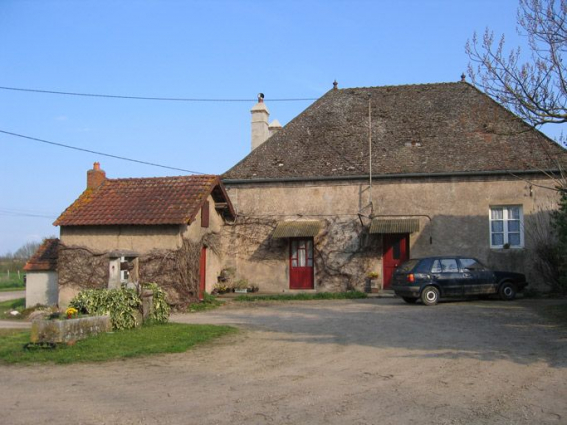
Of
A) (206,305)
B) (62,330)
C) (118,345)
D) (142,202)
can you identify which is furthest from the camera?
(142,202)

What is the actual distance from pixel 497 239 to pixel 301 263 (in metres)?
Answer: 7.48

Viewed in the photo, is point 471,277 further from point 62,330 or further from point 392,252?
point 62,330

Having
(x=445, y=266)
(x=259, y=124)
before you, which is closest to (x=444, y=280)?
(x=445, y=266)

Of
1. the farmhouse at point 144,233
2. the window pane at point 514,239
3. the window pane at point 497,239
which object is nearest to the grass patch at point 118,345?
the farmhouse at point 144,233

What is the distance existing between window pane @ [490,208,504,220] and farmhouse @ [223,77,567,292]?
0.12 ft

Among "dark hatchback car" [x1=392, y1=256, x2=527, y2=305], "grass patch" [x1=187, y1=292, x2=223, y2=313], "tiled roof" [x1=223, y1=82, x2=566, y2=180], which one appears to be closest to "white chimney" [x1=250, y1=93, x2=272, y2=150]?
"tiled roof" [x1=223, y1=82, x2=566, y2=180]

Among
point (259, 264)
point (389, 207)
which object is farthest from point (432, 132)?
point (259, 264)

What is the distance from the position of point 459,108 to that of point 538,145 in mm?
→ 3656

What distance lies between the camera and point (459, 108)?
22.7 metres

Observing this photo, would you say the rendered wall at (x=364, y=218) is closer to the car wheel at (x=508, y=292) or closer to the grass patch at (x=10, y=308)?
the car wheel at (x=508, y=292)

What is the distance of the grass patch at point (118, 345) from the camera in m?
Result: 9.46

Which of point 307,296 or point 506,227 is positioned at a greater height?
point 506,227

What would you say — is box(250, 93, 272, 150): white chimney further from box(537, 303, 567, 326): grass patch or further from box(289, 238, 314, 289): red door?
box(537, 303, 567, 326): grass patch

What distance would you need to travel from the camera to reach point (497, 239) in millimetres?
20266
